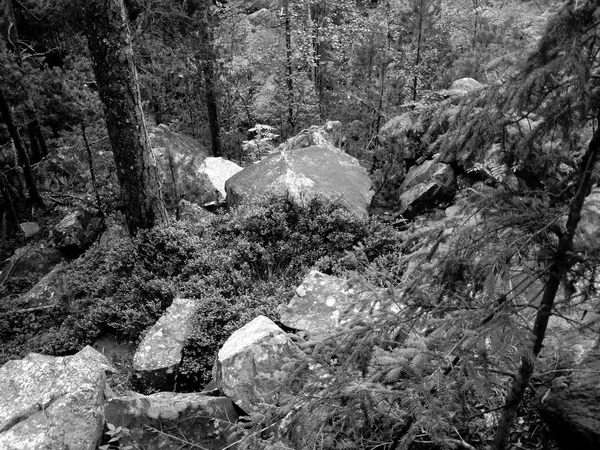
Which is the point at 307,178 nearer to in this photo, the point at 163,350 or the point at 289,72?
the point at 163,350

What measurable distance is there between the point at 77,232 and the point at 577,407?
10.4 m

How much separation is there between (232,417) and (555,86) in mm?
3850

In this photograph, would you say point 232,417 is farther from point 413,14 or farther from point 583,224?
point 413,14

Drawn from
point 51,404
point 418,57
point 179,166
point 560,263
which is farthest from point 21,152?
point 560,263

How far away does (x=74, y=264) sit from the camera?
884 centimetres

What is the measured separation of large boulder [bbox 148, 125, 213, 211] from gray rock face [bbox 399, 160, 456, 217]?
4.38 meters

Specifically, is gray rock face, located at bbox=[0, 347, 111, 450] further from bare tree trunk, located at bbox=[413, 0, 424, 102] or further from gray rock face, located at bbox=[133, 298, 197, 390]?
bare tree trunk, located at bbox=[413, 0, 424, 102]

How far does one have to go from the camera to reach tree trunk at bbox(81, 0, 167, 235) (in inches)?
269

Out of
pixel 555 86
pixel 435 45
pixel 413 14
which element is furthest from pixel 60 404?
pixel 435 45

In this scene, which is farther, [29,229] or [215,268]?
[29,229]

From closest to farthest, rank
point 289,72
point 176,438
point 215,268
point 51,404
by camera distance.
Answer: point 176,438
point 51,404
point 215,268
point 289,72

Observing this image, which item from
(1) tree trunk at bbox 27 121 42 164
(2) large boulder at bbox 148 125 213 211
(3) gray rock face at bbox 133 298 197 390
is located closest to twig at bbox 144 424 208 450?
(3) gray rock face at bbox 133 298 197 390

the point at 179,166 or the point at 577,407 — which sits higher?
the point at 577,407

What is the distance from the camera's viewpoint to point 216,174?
1105 centimetres
